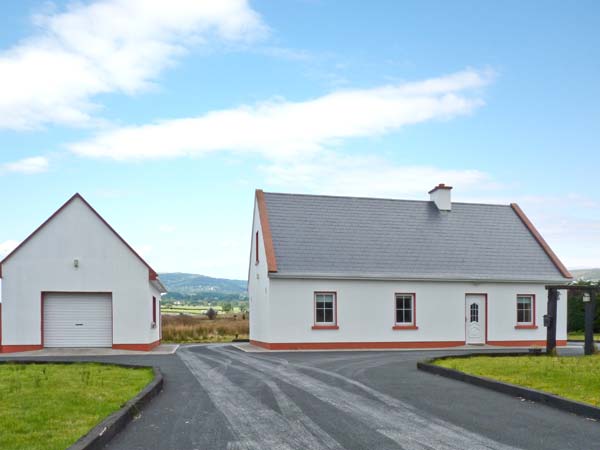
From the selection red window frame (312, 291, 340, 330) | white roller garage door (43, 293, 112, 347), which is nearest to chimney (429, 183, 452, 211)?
red window frame (312, 291, 340, 330)

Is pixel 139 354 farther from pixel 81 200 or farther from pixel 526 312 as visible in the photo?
pixel 526 312

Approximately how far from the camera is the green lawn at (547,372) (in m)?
11.9

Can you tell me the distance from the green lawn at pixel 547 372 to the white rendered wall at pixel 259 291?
10261mm

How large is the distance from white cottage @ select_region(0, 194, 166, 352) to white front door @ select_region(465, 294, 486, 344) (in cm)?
1368

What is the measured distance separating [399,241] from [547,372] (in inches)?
616

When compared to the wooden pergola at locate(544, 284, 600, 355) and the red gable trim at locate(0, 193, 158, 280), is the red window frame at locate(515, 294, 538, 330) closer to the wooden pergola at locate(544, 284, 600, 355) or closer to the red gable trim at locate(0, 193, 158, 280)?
the wooden pergola at locate(544, 284, 600, 355)

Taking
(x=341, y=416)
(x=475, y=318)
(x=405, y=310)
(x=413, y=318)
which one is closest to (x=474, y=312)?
(x=475, y=318)

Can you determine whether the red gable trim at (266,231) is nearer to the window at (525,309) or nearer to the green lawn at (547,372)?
the green lawn at (547,372)

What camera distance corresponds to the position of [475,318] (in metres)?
28.8

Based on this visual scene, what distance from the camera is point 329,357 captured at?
72.0 feet

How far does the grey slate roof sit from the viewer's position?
27.8m

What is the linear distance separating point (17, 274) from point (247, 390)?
49.8ft

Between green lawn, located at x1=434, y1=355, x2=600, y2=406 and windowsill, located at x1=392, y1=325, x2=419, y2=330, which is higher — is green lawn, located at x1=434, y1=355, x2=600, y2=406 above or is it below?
above

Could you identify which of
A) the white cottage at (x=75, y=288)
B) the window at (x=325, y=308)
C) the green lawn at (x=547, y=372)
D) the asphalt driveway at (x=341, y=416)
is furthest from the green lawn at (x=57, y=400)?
the window at (x=325, y=308)
